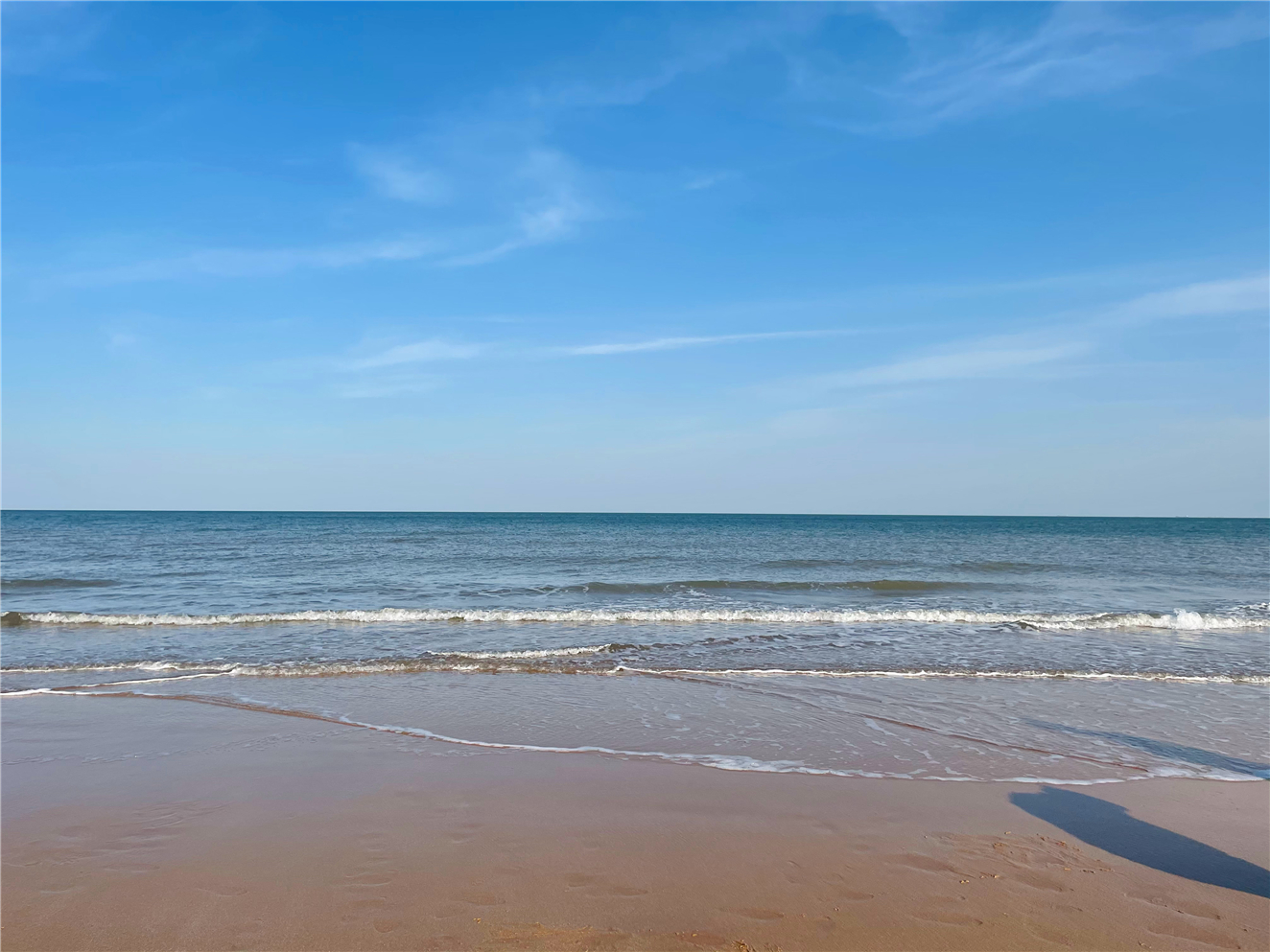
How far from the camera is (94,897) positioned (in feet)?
15.8

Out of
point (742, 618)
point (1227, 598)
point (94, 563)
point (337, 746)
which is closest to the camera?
point (337, 746)

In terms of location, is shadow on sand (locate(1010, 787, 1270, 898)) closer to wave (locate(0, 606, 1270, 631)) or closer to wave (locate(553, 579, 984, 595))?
wave (locate(0, 606, 1270, 631))

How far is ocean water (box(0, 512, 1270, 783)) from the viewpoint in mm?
8289

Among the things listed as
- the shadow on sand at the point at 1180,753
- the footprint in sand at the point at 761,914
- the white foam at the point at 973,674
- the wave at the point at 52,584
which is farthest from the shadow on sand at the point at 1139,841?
the wave at the point at 52,584

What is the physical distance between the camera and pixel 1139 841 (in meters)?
5.63

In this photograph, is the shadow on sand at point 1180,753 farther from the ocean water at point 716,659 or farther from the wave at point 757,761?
the wave at point 757,761

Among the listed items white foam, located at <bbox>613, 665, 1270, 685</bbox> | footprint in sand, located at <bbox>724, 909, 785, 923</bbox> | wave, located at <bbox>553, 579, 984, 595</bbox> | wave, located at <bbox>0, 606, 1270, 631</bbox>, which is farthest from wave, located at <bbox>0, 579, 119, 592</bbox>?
footprint in sand, located at <bbox>724, 909, 785, 923</bbox>

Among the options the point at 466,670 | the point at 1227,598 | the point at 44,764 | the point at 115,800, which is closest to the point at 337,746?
the point at 115,800

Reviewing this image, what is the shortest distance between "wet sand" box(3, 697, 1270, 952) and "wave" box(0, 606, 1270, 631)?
386 inches

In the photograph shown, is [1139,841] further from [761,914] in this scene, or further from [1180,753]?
[761,914]

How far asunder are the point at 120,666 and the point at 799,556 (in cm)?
3093

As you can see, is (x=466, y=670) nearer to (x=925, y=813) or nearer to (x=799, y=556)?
(x=925, y=813)

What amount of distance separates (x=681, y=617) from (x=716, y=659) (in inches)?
184

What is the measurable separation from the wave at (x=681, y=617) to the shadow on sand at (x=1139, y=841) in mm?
11184
